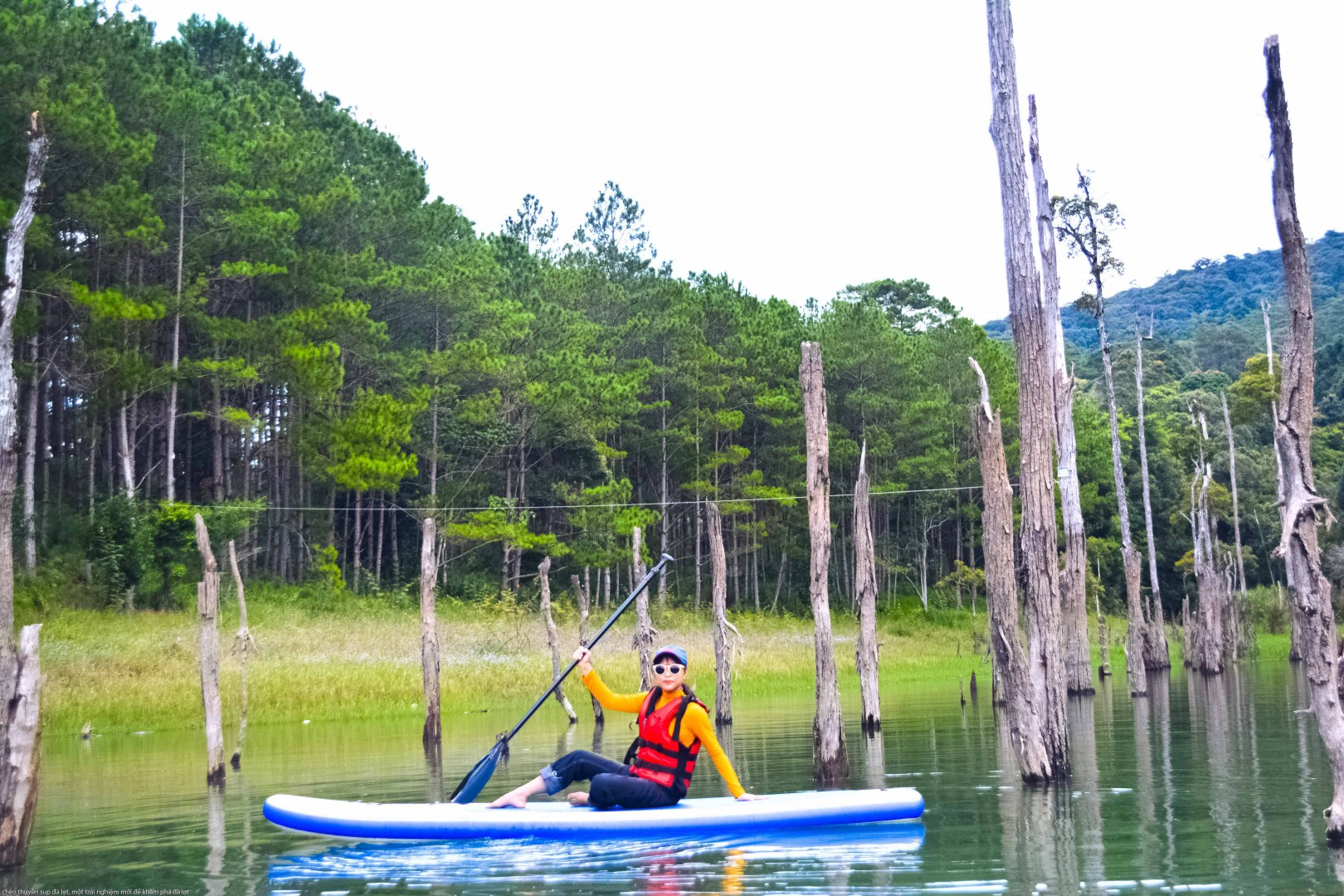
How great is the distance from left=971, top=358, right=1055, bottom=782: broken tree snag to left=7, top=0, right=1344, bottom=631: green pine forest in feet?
72.2

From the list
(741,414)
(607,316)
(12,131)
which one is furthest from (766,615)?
(12,131)

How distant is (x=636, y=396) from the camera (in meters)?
46.4

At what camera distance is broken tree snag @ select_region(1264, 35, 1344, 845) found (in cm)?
824

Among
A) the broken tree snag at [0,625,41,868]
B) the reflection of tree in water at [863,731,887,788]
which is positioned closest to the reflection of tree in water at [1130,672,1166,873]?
the reflection of tree in water at [863,731,887,788]

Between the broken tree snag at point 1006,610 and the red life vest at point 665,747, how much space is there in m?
2.88

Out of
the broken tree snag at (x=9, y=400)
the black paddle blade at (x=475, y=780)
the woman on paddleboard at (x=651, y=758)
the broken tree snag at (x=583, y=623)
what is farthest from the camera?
the broken tree snag at (x=583, y=623)

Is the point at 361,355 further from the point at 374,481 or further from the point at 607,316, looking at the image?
the point at 607,316

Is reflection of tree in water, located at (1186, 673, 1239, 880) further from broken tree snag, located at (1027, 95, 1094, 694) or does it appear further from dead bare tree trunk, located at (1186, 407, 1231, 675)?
broken tree snag, located at (1027, 95, 1094, 694)

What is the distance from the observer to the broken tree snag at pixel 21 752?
8.91 m

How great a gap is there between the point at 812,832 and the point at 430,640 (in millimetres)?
10122

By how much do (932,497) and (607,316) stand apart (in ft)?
49.3

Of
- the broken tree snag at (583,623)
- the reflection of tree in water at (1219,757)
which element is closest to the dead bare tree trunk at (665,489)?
the broken tree snag at (583,623)

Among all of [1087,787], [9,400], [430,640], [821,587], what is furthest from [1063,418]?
[9,400]

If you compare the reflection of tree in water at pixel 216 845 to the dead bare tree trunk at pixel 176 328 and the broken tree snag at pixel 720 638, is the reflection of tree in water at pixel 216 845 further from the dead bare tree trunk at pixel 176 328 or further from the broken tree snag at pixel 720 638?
the dead bare tree trunk at pixel 176 328
